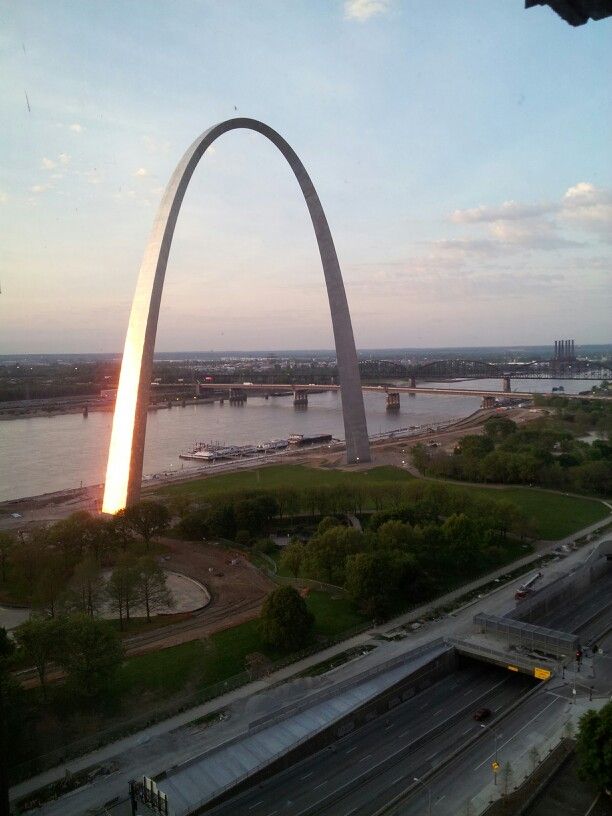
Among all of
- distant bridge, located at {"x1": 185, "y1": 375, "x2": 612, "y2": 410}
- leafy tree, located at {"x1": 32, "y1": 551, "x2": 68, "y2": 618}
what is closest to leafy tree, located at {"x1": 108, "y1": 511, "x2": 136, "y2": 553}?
leafy tree, located at {"x1": 32, "y1": 551, "x2": 68, "y2": 618}

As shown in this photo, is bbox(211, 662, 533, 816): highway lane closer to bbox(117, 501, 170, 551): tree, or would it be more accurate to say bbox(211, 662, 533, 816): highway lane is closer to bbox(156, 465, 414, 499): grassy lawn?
bbox(117, 501, 170, 551): tree

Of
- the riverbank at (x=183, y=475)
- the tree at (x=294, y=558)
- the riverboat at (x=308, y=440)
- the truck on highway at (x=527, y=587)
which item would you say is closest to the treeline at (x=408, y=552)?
the tree at (x=294, y=558)

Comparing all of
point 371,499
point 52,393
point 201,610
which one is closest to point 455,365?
point 52,393

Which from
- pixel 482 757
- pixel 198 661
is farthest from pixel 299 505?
pixel 482 757

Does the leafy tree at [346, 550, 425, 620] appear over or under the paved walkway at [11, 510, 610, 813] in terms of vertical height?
over

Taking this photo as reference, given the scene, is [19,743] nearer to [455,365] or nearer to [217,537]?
[217,537]

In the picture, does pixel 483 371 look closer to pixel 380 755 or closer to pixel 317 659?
pixel 317 659
